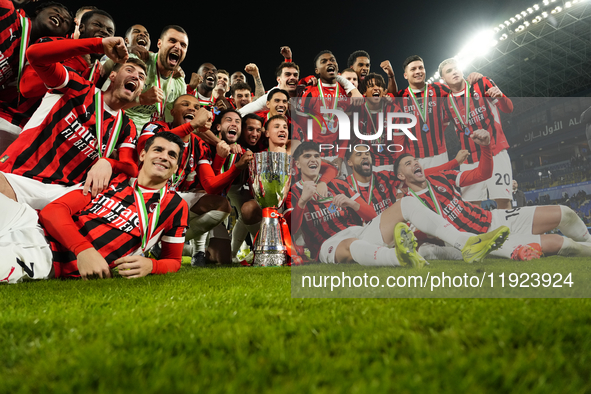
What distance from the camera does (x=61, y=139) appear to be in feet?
9.96

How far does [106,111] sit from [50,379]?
2.98m

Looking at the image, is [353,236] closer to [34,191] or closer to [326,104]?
[326,104]

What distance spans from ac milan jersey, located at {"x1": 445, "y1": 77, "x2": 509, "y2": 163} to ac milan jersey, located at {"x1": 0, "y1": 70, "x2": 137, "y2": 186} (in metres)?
4.31

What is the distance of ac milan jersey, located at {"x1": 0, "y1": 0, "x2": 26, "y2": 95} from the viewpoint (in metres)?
2.98

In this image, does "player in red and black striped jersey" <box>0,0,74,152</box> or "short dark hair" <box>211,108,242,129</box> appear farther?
"short dark hair" <box>211,108,242,129</box>

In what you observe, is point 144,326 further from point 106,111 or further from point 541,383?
point 106,111

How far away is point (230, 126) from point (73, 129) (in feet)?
6.07

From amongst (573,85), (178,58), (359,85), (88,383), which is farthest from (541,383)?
(573,85)

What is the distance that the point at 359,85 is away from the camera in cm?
589

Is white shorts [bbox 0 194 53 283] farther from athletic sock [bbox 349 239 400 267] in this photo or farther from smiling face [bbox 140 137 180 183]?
athletic sock [bbox 349 239 400 267]

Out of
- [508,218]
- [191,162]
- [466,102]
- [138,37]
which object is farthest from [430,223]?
[138,37]

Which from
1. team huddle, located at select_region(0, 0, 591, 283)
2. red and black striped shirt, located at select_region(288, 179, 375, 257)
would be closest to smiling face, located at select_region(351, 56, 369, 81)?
team huddle, located at select_region(0, 0, 591, 283)

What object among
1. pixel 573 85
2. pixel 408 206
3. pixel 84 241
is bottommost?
pixel 84 241

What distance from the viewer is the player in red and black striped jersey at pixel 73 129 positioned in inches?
108
